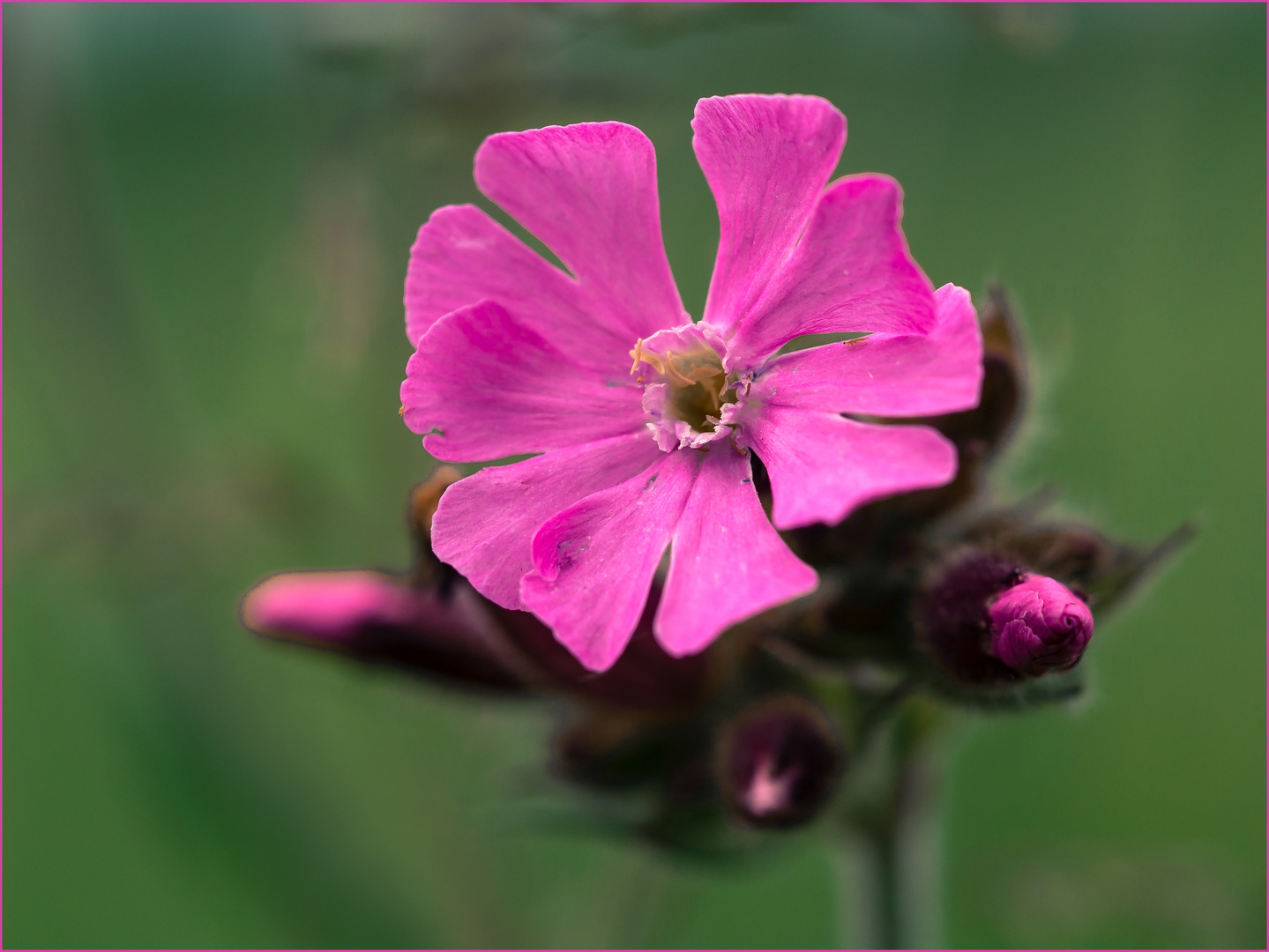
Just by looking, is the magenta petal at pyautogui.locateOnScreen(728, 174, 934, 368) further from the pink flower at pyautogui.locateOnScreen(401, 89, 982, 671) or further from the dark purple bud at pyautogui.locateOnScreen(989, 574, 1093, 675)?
the dark purple bud at pyautogui.locateOnScreen(989, 574, 1093, 675)

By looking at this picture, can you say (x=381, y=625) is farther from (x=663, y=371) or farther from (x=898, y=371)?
(x=898, y=371)

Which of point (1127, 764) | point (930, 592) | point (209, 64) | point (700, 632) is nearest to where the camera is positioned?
point (700, 632)

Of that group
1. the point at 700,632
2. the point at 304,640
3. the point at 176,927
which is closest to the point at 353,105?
the point at 304,640

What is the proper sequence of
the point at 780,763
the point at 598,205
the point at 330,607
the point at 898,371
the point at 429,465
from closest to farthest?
the point at 898,371
the point at 598,205
the point at 780,763
the point at 330,607
the point at 429,465

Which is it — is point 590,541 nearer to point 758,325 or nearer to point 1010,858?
point 758,325

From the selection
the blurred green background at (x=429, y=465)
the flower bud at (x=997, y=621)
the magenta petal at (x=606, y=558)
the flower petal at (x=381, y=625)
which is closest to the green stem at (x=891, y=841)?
the blurred green background at (x=429, y=465)

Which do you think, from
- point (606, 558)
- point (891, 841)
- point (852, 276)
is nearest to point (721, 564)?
point (606, 558)

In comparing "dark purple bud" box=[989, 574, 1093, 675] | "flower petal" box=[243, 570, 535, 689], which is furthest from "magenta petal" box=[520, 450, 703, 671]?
"flower petal" box=[243, 570, 535, 689]

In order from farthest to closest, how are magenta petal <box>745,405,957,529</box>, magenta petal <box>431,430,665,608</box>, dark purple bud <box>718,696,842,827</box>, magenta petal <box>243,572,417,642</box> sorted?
1. magenta petal <box>243,572,417,642</box>
2. dark purple bud <box>718,696,842,827</box>
3. magenta petal <box>431,430,665,608</box>
4. magenta petal <box>745,405,957,529</box>
